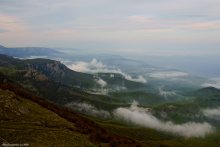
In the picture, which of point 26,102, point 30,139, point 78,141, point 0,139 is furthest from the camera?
point 26,102

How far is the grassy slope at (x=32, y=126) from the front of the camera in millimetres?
89188

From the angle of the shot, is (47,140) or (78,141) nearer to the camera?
(47,140)

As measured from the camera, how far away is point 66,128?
113250 mm

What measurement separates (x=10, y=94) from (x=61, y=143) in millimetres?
49243

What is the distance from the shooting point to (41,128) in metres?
102

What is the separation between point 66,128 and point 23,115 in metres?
16.5

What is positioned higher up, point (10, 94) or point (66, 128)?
point (10, 94)

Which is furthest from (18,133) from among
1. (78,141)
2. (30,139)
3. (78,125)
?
(78,125)

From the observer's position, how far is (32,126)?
103m

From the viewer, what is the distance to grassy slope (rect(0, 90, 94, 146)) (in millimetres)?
89188

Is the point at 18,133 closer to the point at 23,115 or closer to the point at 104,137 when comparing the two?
the point at 23,115

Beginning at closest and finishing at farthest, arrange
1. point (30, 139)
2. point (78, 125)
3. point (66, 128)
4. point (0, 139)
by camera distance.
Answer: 1. point (0, 139)
2. point (30, 139)
3. point (66, 128)
4. point (78, 125)

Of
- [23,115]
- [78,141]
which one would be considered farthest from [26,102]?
[78,141]

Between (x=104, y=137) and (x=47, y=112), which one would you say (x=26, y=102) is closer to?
(x=47, y=112)
